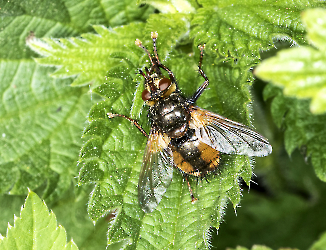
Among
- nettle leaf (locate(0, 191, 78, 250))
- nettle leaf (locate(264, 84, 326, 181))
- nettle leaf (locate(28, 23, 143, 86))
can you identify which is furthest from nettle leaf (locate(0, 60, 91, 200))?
nettle leaf (locate(264, 84, 326, 181))

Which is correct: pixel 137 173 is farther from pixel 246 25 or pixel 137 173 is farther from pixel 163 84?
pixel 246 25

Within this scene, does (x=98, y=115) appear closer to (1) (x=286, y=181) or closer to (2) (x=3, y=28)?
(2) (x=3, y=28)

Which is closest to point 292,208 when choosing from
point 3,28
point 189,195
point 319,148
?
point 319,148

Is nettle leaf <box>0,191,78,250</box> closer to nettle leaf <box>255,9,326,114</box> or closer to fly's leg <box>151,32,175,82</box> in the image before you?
fly's leg <box>151,32,175,82</box>

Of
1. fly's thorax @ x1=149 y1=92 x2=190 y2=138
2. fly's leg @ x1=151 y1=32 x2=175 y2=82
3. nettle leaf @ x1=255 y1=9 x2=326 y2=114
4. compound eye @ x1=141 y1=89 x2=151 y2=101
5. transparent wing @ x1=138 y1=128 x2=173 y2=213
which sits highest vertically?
nettle leaf @ x1=255 y1=9 x2=326 y2=114

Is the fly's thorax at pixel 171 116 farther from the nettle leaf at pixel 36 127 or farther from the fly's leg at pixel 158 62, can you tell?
the nettle leaf at pixel 36 127

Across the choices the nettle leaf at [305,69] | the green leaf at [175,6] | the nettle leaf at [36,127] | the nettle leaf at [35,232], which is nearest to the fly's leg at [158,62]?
the green leaf at [175,6]
